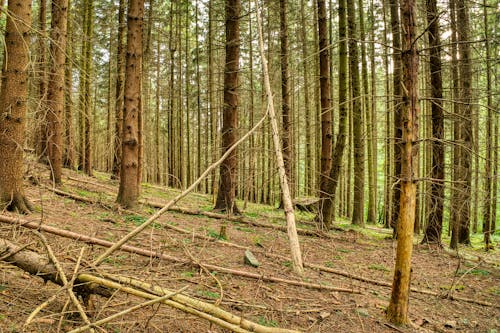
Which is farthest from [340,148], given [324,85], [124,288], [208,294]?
[124,288]

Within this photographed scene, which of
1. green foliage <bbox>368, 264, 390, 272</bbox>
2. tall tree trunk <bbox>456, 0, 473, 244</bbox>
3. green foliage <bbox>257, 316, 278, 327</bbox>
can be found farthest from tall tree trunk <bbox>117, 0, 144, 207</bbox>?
tall tree trunk <bbox>456, 0, 473, 244</bbox>

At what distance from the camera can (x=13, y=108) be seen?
17.4ft

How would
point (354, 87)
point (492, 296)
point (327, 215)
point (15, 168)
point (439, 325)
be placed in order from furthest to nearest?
point (354, 87), point (327, 215), point (492, 296), point (15, 168), point (439, 325)

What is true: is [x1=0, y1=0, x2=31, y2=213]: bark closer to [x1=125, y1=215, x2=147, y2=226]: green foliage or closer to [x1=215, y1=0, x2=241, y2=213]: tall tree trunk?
[x1=125, y1=215, x2=147, y2=226]: green foliage

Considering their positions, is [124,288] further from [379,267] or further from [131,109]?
[379,267]

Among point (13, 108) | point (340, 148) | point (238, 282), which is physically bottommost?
point (238, 282)

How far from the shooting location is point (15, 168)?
530cm

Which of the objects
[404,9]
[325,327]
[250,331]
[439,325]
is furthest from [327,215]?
[250,331]

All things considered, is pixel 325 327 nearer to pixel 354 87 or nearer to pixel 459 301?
pixel 459 301

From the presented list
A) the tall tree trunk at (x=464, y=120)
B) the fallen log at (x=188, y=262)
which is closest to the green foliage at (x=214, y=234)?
the fallen log at (x=188, y=262)

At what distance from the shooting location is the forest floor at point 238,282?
3234mm

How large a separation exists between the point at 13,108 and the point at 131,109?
2.54 metres

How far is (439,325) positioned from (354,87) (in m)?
8.45

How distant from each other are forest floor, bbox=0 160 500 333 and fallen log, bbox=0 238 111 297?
0.14 meters
